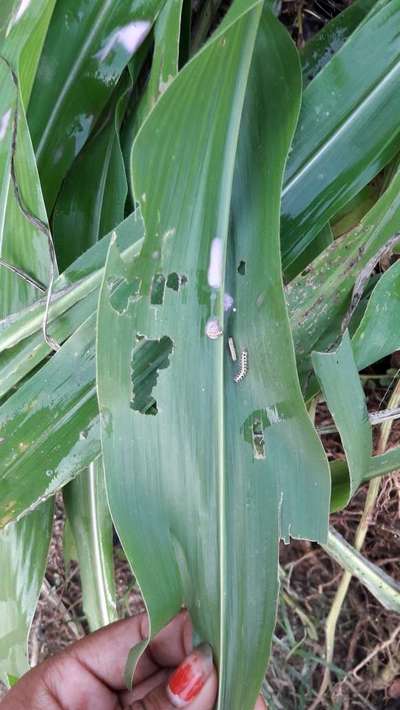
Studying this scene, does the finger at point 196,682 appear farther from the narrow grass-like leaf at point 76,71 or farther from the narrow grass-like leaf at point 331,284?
the narrow grass-like leaf at point 76,71

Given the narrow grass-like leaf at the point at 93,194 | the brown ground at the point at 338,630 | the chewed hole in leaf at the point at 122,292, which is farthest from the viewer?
the brown ground at the point at 338,630

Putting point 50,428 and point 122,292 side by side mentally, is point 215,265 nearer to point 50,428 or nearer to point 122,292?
point 122,292

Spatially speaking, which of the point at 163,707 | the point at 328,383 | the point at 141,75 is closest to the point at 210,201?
the point at 328,383

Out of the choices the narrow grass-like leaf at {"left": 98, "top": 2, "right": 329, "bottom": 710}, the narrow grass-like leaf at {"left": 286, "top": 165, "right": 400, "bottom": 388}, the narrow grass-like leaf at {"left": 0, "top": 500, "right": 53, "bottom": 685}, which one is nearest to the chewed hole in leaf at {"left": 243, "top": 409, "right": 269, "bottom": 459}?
the narrow grass-like leaf at {"left": 98, "top": 2, "right": 329, "bottom": 710}

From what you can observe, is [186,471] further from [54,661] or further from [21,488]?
[54,661]

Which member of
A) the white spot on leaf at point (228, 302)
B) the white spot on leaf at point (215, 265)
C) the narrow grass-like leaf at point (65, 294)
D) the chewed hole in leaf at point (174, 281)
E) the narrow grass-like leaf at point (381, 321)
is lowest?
the narrow grass-like leaf at point (65, 294)

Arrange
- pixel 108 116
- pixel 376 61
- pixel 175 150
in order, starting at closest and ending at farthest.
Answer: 1. pixel 175 150
2. pixel 376 61
3. pixel 108 116

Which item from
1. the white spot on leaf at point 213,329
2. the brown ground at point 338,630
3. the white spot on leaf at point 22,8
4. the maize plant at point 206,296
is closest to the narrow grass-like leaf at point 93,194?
the maize plant at point 206,296

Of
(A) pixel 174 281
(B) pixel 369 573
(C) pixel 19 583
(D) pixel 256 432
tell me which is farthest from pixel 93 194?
(B) pixel 369 573
